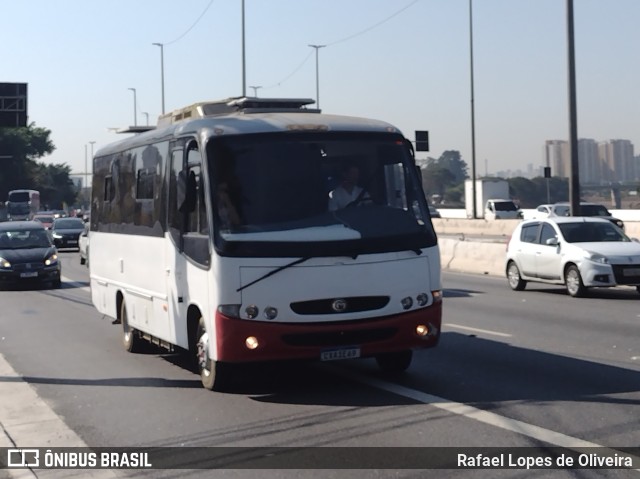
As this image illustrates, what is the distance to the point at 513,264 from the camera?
22000 mm

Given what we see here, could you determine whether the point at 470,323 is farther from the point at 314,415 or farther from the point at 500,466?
the point at 500,466

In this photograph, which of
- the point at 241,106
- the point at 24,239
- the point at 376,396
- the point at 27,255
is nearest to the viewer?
the point at 376,396

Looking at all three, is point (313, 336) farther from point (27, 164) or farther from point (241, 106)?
point (27, 164)

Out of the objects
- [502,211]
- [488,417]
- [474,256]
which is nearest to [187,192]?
[488,417]

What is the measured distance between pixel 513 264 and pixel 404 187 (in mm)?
12328

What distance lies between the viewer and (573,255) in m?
19.6

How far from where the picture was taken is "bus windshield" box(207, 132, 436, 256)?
9398 mm

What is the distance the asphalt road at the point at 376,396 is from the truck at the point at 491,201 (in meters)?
46.7

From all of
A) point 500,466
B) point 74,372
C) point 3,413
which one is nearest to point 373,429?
point 500,466

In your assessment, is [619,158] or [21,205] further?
[619,158]

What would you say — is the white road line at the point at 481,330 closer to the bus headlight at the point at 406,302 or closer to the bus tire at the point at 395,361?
the bus tire at the point at 395,361

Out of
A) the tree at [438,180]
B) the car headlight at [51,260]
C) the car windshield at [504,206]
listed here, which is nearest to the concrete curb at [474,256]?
the car headlight at [51,260]

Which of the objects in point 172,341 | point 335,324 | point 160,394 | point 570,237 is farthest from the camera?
point 570,237

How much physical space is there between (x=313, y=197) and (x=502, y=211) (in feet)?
175
